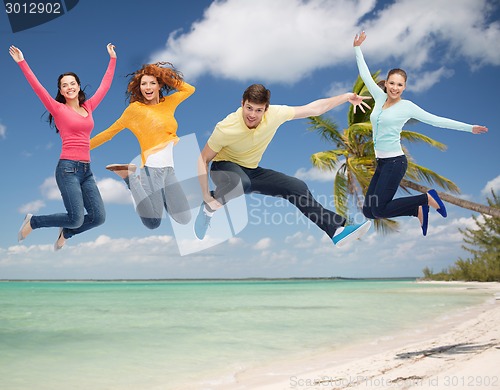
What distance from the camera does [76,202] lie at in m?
4.45

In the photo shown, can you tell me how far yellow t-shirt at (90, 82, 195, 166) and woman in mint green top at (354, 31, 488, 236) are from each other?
202 cm

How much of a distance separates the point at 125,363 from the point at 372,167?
1130 centimetres

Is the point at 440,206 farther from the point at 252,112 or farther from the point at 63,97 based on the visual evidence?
the point at 63,97

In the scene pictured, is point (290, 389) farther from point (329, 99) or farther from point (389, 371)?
point (329, 99)

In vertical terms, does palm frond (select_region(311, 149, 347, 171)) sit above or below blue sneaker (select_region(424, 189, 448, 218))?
above

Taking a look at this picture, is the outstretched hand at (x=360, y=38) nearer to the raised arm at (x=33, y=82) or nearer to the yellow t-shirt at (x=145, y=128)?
the yellow t-shirt at (x=145, y=128)

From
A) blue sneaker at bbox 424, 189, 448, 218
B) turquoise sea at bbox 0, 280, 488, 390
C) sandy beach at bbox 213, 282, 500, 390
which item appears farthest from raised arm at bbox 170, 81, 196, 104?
turquoise sea at bbox 0, 280, 488, 390

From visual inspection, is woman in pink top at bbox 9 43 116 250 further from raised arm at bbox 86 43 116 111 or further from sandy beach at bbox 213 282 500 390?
sandy beach at bbox 213 282 500 390

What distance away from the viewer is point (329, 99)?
4.86m

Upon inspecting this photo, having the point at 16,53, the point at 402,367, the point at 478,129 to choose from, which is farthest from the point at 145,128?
the point at 402,367

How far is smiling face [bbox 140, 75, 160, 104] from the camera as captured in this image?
492cm

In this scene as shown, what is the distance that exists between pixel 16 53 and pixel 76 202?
55.8 inches

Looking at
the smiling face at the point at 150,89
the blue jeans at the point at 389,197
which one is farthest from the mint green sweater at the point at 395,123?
the smiling face at the point at 150,89

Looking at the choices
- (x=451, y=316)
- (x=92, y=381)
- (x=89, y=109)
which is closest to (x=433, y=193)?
(x=89, y=109)
